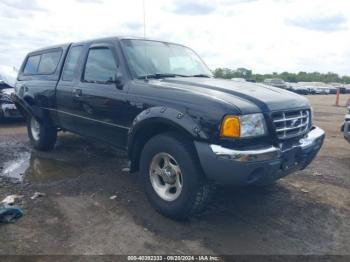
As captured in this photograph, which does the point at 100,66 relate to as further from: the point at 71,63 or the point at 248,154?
the point at 248,154

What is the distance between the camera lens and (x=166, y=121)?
11.7 ft

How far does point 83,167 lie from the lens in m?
5.64

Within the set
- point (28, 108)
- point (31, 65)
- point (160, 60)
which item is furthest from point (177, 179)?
point (31, 65)

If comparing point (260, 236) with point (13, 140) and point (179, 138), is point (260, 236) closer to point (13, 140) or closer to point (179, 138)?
point (179, 138)

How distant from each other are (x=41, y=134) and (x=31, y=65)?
1.43 meters

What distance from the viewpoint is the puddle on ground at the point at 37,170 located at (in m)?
5.09

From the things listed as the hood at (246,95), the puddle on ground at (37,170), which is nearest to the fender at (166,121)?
the hood at (246,95)

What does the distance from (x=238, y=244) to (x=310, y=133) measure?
168cm

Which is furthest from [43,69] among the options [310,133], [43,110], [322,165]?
[322,165]

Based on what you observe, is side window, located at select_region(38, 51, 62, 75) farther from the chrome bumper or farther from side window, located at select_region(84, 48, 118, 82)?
the chrome bumper

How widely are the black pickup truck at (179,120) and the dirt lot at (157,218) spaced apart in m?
0.36

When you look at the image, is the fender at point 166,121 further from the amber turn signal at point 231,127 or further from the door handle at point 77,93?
the door handle at point 77,93

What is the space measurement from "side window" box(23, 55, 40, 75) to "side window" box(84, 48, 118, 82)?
6.99ft

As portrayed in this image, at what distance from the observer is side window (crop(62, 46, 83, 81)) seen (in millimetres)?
5254
